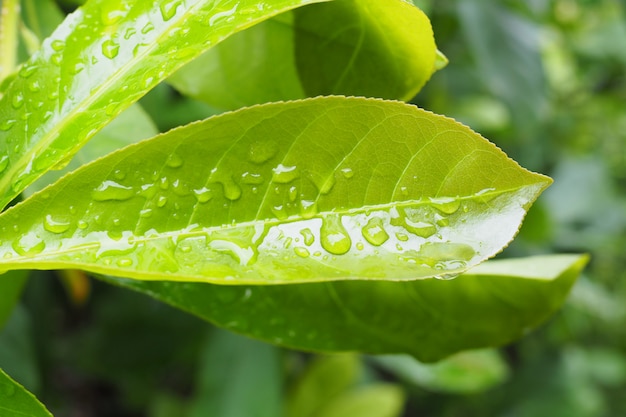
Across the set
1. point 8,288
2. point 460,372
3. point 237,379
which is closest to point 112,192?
point 8,288

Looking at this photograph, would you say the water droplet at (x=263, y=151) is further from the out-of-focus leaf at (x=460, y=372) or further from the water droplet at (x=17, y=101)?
the out-of-focus leaf at (x=460, y=372)

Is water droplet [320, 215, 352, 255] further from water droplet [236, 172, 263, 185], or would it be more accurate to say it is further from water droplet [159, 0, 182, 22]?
water droplet [159, 0, 182, 22]

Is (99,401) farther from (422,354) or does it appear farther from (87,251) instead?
(87,251)

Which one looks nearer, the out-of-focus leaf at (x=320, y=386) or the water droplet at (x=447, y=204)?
the water droplet at (x=447, y=204)

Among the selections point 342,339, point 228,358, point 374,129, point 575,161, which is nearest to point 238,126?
point 374,129

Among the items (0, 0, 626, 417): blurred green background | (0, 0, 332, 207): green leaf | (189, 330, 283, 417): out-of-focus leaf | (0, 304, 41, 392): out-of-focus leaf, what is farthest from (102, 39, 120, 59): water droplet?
(189, 330, 283, 417): out-of-focus leaf

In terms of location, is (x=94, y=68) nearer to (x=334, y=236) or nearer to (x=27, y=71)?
(x=27, y=71)

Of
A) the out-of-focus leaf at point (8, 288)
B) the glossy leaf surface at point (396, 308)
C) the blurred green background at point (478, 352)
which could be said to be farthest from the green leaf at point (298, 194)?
the blurred green background at point (478, 352)
